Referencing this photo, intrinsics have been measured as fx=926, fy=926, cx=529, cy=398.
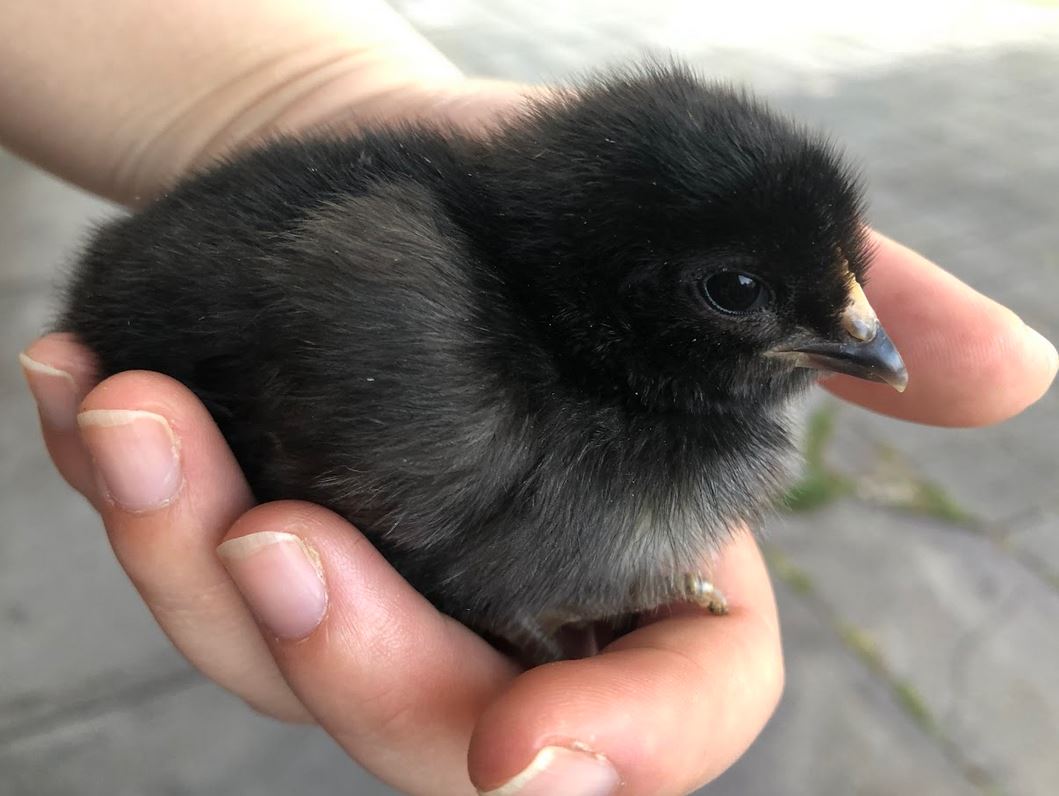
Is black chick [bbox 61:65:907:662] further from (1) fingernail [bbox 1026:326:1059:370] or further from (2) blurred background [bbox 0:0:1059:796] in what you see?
(2) blurred background [bbox 0:0:1059:796]

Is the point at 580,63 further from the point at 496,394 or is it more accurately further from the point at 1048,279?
the point at 496,394

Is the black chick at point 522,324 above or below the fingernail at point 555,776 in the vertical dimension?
above

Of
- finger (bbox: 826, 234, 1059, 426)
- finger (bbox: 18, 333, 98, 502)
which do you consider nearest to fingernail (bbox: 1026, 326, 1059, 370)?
finger (bbox: 826, 234, 1059, 426)

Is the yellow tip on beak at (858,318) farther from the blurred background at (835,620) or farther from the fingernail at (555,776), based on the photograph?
the blurred background at (835,620)

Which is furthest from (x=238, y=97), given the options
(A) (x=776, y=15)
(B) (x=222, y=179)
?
(A) (x=776, y=15)

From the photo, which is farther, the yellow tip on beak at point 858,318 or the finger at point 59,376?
the finger at point 59,376

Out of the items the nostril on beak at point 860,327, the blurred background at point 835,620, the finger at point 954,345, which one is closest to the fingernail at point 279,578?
the nostril on beak at point 860,327
